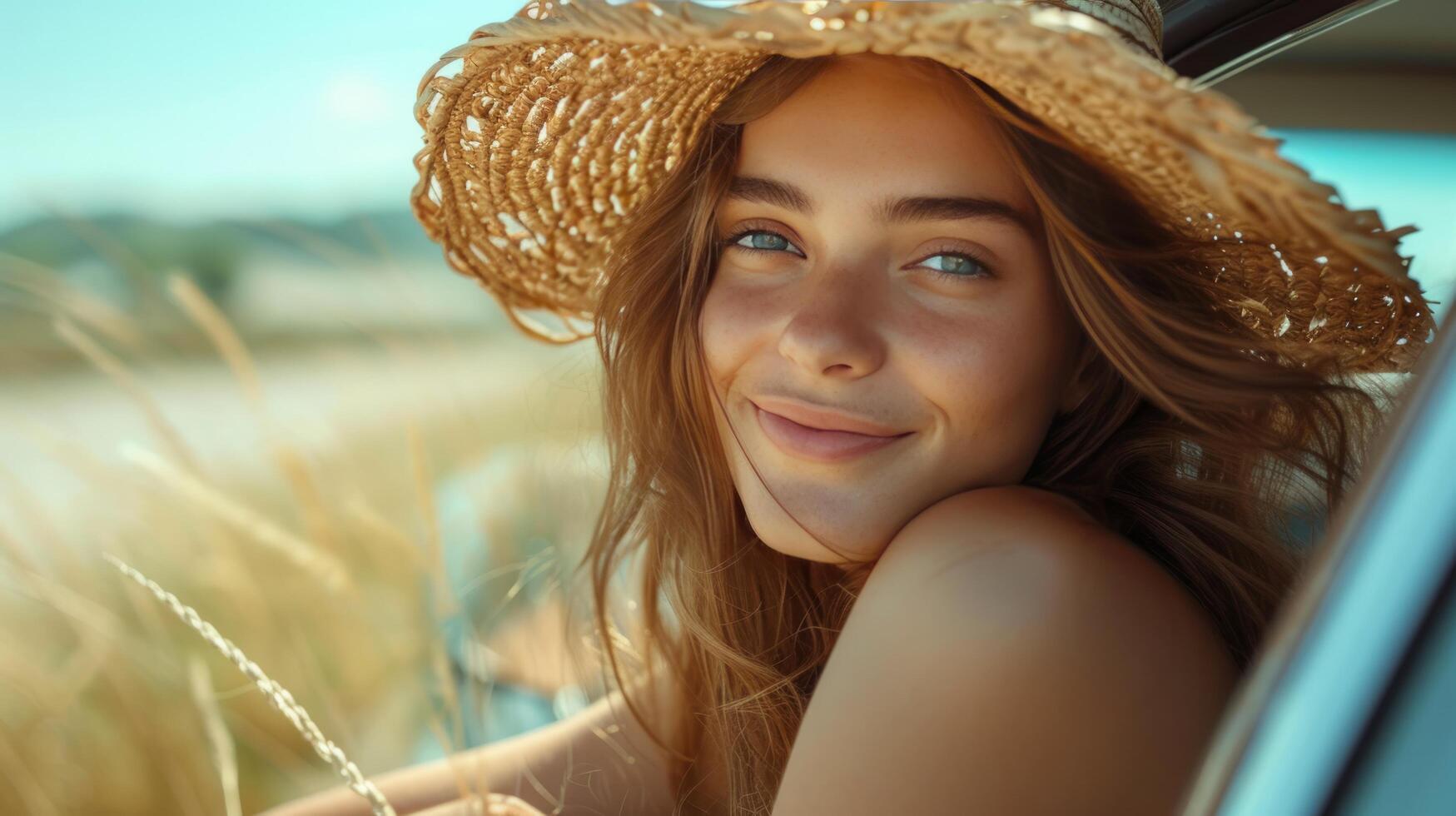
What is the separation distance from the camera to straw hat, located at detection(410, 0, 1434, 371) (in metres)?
1.07

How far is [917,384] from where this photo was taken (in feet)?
4.89

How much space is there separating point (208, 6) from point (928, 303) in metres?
8.68

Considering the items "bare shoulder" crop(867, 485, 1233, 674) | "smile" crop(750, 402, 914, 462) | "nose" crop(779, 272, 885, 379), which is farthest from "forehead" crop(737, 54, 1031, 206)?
"bare shoulder" crop(867, 485, 1233, 674)

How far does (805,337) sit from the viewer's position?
4.85 feet

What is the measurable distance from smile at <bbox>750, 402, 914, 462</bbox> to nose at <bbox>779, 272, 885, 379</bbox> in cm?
9

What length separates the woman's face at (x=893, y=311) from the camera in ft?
4.83

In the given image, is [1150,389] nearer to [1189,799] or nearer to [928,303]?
[928,303]

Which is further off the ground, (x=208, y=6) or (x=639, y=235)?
(x=639, y=235)

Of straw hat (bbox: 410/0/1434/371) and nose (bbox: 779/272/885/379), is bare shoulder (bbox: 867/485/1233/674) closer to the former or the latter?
nose (bbox: 779/272/885/379)

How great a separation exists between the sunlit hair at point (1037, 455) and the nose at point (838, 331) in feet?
0.82

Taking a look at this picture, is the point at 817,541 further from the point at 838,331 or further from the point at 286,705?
the point at 286,705

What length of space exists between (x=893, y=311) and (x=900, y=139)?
217 mm

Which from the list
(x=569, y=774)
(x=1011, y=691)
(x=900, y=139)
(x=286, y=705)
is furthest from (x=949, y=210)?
(x=569, y=774)

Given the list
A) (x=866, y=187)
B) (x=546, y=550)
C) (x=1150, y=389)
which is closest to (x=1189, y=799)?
(x=1150, y=389)
